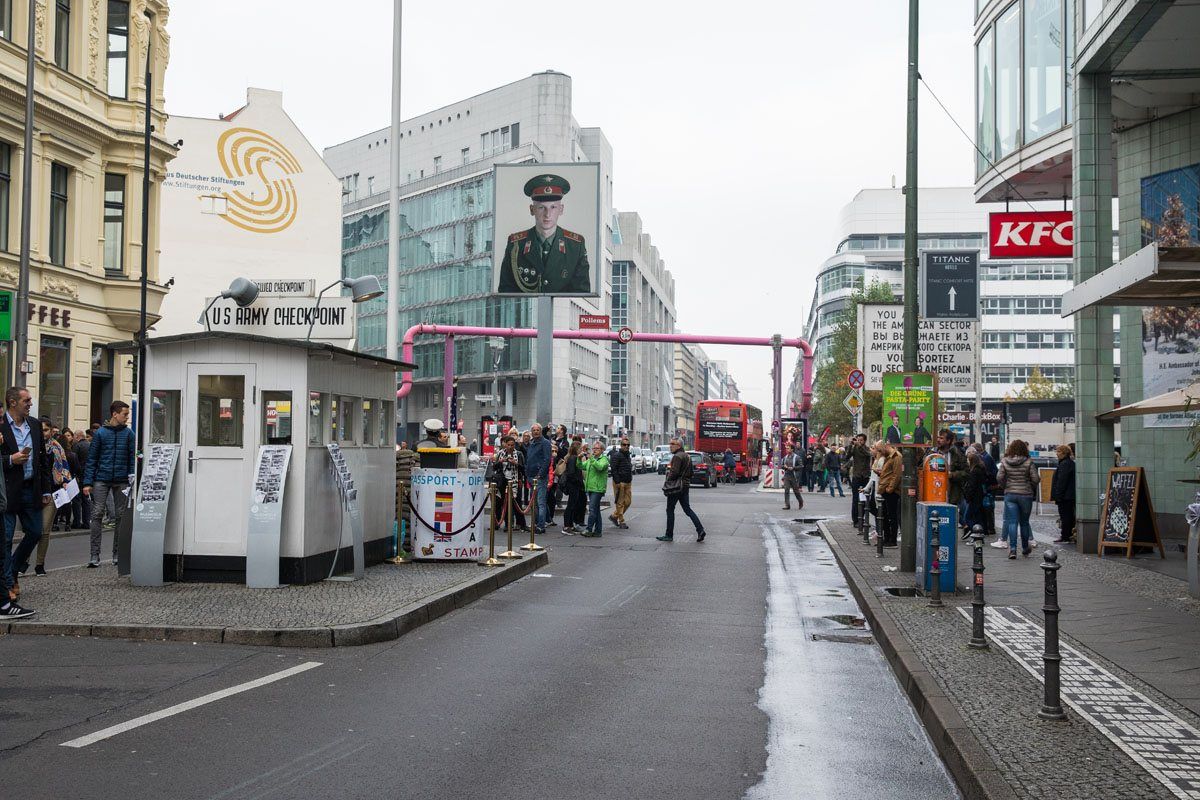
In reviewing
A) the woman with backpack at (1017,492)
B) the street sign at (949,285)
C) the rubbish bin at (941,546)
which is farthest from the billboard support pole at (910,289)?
the street sign at (949,285)

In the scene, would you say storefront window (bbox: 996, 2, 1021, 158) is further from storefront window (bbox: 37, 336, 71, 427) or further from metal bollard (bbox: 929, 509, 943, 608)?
storefront window (bbox: 37, 336, 71, 427)

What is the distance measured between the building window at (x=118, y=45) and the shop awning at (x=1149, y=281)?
2489 cm

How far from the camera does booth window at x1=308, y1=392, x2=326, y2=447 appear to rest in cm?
1238

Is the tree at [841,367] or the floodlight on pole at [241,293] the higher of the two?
the tree at [841,367]

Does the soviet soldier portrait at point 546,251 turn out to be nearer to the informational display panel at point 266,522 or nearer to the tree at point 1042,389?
the informational display panel at point 266,522

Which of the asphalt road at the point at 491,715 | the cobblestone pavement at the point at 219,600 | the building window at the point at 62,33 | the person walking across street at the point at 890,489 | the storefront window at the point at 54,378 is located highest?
the building window at the point at 62,33

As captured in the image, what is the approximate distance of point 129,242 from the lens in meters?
30.7

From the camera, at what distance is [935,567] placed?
476 inches

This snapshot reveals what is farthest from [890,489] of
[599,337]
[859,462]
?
[599,337]

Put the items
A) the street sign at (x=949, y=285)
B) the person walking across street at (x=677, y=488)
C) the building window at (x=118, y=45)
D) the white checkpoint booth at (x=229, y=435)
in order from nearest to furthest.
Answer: the white checkpoint booth at (x=229, y=435), the street sign at (x=949, y=285), the person walking across street at (x=677, y=488), the building window at (x=118, y=45)

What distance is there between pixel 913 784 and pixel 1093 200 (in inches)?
617

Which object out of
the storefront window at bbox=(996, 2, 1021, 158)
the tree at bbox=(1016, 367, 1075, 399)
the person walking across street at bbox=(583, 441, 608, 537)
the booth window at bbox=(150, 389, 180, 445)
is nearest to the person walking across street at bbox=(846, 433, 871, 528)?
the person walking across street at bbox=(583, 441, 608, 537)

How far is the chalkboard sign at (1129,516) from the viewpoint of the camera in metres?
17.9

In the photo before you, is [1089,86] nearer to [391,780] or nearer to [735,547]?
[735,547]
